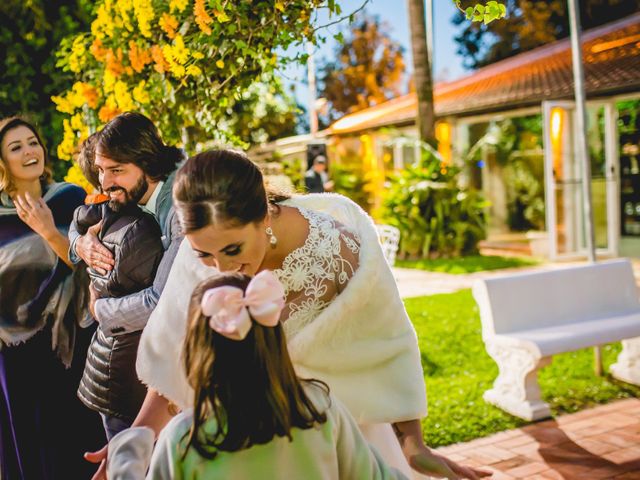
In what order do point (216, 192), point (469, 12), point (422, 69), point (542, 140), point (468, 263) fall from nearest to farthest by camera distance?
1. point (216, 192)
2. point (469, 12)
3. point (468, 263)
4. point (422, 69)
5. point (542, 140)

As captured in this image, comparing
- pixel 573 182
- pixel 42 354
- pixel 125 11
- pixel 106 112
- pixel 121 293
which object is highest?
pixel 125 11

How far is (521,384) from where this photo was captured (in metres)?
4.89

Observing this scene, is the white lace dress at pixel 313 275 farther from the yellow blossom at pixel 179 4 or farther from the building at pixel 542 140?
the building at pixel 542 140

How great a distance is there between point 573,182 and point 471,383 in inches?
326

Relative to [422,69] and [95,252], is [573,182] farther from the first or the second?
[95,252]

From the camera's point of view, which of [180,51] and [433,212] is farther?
[433,212]

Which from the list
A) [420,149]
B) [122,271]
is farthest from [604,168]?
[122,271]

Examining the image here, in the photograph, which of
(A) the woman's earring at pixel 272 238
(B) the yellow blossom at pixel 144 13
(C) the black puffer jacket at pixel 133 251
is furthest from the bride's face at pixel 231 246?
(B) the yellow blossom at pixel 144 13

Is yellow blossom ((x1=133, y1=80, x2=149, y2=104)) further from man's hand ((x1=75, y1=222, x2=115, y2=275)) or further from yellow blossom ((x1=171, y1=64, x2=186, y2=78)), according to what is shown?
man's hand ((x1=75, y1=222, x2=115, y2=275))

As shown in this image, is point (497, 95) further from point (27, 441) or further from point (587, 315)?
point (27, 441)

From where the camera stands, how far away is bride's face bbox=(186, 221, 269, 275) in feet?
6.19

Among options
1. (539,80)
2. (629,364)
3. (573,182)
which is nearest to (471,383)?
(629,364)

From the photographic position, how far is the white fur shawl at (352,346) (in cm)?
215

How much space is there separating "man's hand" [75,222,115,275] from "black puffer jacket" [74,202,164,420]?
0.02m
